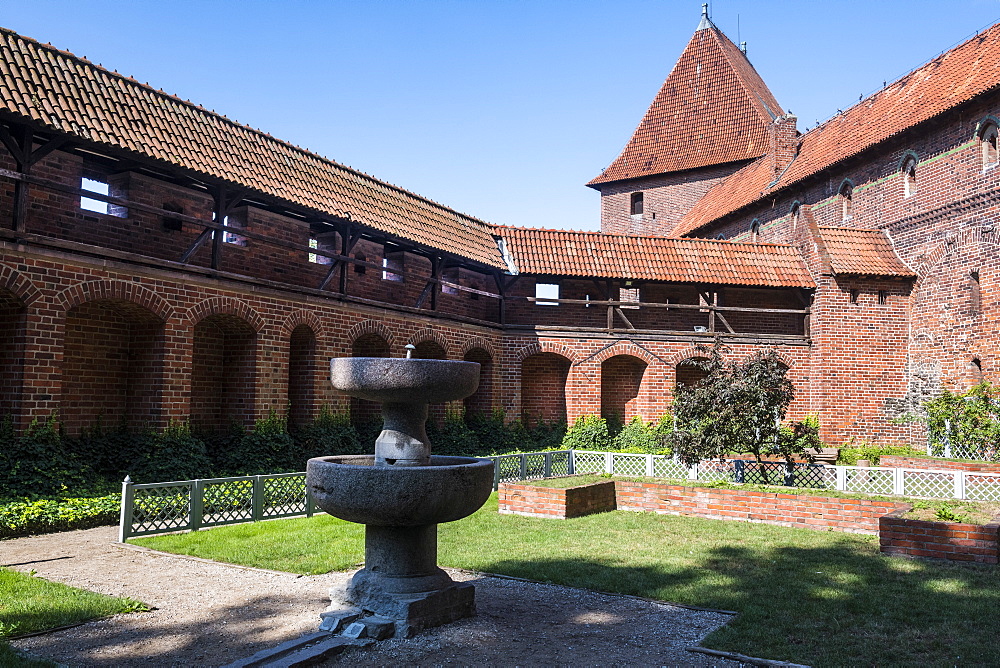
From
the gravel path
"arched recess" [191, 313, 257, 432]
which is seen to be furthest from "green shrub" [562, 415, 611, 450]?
the gravel path

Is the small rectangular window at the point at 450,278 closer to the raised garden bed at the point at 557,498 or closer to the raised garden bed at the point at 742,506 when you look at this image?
the raised garden bed at the point at 742,506

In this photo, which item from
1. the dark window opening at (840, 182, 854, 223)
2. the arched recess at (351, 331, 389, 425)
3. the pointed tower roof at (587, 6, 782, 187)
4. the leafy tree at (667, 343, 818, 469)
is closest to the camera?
the leafy tree at (667, 343, 818, 469)

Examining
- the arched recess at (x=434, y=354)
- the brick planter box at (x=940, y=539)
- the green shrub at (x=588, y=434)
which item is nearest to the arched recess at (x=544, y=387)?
the green shrub at (x=588, y=434)

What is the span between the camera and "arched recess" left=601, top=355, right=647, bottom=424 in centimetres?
2127

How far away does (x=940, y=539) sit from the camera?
298 inches

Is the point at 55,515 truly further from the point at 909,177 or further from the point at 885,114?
the point at 885,114

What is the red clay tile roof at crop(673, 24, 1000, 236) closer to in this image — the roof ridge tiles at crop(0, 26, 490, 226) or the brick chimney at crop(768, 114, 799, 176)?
the brick chimney at crop(768, 114, 799, 176)

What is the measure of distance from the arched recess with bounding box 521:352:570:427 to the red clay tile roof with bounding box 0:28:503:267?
4.38 metres

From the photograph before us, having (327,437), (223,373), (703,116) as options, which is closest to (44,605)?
(327,437)

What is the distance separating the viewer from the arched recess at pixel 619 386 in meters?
21.3

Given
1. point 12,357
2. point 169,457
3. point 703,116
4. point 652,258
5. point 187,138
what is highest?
point 703,116

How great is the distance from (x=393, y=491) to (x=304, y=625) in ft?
4.06

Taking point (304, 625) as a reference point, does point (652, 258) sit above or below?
above

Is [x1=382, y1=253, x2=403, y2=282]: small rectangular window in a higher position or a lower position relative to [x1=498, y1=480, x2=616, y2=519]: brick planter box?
higher
